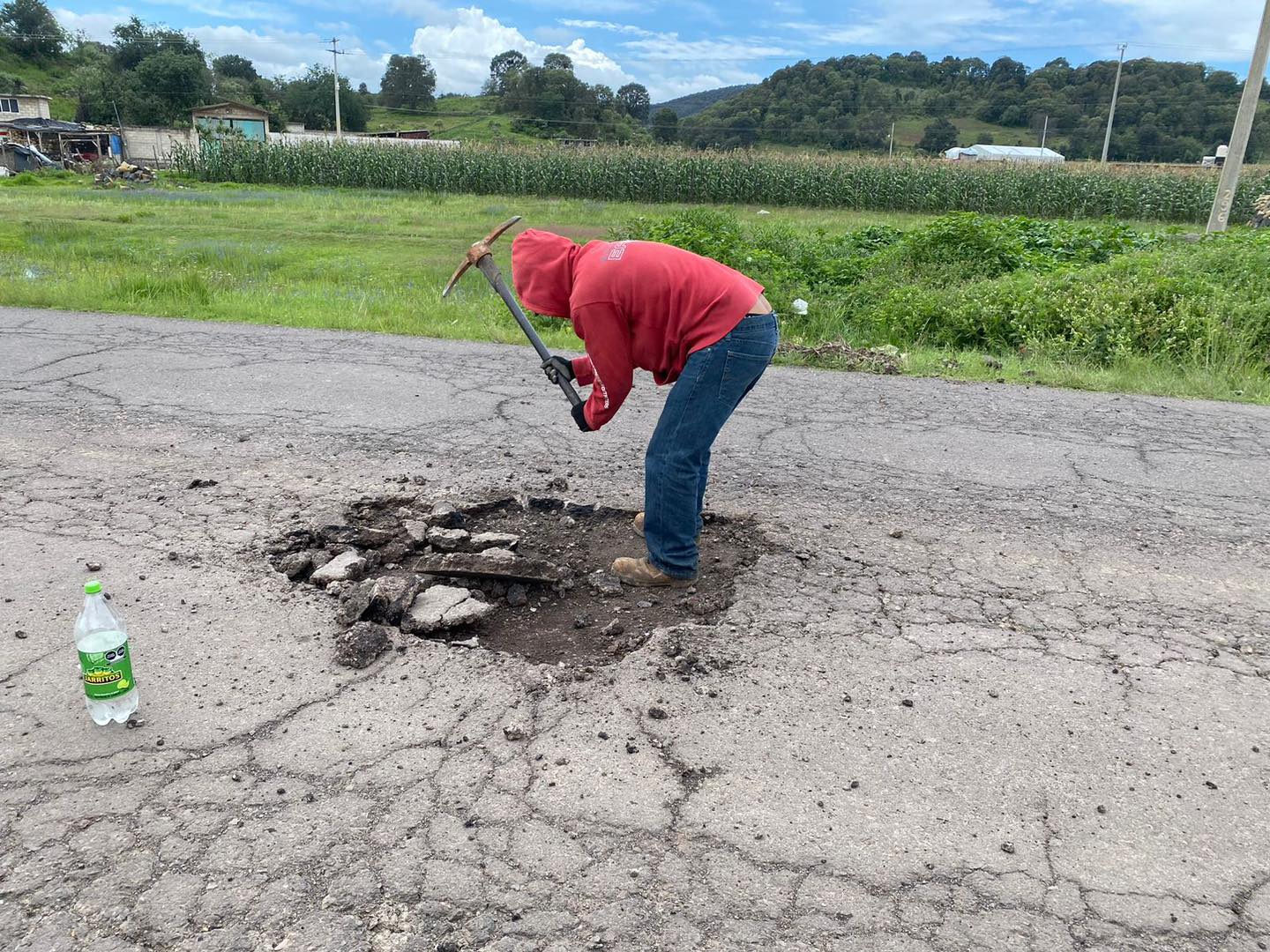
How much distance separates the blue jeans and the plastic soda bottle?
1918mm

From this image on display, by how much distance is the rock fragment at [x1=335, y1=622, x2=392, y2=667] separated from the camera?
10.5 ft

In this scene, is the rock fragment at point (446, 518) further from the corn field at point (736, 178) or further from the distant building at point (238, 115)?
the distant building at point (238, 115)

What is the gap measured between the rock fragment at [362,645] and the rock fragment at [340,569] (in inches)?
19.5

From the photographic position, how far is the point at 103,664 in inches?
109

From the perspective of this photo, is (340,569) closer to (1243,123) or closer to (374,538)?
(374,538)

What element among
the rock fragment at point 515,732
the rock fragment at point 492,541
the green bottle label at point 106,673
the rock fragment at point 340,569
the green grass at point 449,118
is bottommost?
the rock fragment at point 515,732

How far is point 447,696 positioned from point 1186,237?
13.1 meters

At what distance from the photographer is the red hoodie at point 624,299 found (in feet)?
10.8

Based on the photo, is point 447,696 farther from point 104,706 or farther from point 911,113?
point 911,113

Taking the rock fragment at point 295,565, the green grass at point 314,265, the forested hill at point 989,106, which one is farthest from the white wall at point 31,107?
the rock fragment at point 295,565

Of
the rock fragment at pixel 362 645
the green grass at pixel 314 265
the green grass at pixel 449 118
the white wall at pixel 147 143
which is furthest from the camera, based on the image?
the green grass at pixel 449 118

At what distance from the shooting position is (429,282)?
40.0 feet

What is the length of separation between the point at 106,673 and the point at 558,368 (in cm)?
187

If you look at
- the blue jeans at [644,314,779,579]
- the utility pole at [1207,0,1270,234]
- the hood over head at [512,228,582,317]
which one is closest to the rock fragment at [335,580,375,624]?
the blue jeans at [644,314,779,579]
